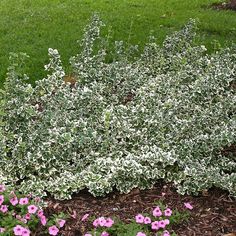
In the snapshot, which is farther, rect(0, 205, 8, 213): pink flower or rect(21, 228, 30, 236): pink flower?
rect(0, 205, 8, 213): pink flower

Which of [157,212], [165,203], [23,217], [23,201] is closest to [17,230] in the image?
[23,217]

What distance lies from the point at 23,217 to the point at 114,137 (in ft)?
4.21

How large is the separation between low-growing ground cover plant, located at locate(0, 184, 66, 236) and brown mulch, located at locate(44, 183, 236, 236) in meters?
0.14

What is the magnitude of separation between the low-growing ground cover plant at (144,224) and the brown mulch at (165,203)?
8cm

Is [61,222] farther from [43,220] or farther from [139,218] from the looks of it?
[139,218]

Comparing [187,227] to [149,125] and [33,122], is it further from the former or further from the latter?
[33,122]

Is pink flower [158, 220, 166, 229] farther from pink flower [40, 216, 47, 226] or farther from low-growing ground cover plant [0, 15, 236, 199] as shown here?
pink flower [40, 216, 47, 226]

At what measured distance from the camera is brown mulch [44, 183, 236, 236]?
3.73 meters

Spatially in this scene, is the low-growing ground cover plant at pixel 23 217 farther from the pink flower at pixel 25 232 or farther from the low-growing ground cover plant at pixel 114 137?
the low-growing ground cover plant at pixel 114 137

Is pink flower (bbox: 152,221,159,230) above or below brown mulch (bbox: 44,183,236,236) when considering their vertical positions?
above

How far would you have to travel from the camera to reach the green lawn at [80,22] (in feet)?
27.6

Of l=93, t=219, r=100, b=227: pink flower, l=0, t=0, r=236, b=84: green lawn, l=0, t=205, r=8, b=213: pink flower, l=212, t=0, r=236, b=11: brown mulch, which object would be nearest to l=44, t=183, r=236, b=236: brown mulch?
l=93, t=219, r=100, b=227: pink flower

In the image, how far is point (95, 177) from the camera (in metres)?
4.06

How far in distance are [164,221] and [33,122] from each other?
71.5 inches
